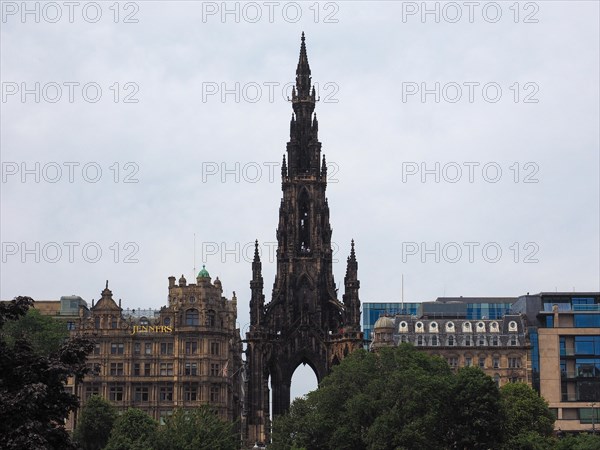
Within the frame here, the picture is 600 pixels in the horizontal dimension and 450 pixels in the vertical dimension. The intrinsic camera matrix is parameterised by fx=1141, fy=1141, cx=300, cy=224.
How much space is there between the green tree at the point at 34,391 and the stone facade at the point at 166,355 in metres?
99.9

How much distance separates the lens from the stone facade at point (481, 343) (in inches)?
7416

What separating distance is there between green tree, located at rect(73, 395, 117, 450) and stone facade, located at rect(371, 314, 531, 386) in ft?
219

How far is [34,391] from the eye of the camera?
168ft

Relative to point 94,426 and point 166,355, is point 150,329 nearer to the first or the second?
point 166,355

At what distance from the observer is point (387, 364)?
413ft

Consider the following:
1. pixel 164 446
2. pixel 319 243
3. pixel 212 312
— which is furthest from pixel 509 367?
pixel 164 446

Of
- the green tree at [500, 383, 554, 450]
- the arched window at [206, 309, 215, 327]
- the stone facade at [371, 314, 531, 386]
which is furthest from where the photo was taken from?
the stone facade at [371, 314, 531, 386]

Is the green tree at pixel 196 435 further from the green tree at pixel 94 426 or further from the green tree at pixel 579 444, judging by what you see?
the green tree at pixel 579 444

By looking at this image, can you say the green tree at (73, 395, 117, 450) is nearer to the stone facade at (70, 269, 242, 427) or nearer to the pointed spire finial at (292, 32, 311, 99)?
the stone facade at (70, 269, 242, 427)

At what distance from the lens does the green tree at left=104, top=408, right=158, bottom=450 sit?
114125 mm

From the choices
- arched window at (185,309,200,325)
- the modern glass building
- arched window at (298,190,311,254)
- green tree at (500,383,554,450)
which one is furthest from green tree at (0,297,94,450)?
the modern glass building

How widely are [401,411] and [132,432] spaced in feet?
96.2

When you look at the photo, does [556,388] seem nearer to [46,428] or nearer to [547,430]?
[547,430]

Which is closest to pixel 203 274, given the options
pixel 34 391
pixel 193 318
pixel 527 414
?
pixel 193 318
